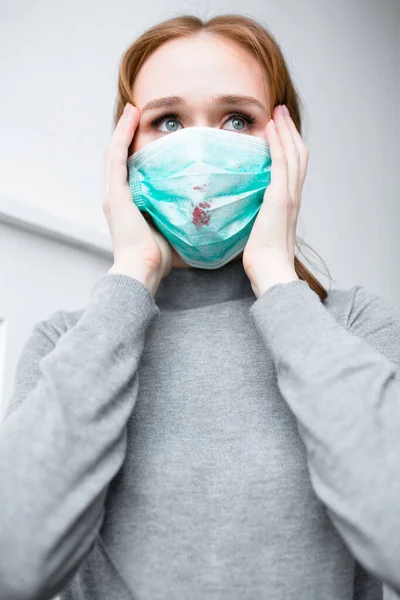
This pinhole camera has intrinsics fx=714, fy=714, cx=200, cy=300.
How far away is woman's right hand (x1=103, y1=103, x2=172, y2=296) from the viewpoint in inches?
42.3

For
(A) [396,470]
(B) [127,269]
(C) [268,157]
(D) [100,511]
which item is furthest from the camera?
(C) [268,157]

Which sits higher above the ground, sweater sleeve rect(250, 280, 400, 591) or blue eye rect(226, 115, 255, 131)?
blue eye rect(226, 115, 255, 131)

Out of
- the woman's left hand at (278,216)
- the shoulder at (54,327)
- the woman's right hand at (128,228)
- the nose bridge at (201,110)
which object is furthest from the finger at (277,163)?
the shoulder at (54,327)

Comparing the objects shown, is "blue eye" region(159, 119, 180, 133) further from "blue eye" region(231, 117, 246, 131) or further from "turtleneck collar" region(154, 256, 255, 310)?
"turtleneck collar" region(154, 256, 255, 310)

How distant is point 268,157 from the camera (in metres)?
1.16

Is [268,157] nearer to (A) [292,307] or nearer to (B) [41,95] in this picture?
(A) [292,307]

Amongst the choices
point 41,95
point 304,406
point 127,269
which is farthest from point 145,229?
point 41,95

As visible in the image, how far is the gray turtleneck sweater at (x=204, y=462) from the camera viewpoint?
2.69 feet

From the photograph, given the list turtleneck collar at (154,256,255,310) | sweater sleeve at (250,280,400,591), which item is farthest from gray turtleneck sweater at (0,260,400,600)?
turtleneck collar at (154,256,255,310)

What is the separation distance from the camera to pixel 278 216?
1.10 meters

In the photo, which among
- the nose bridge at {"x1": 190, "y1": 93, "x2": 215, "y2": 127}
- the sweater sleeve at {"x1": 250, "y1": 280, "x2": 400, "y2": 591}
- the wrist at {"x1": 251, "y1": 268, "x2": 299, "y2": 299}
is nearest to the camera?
the sweater sleeve at {"x1": 250, "y1": 280, "x2": 400, "y2": 591}

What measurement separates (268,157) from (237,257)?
0.17 meters

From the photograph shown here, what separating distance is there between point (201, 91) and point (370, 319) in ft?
1.47

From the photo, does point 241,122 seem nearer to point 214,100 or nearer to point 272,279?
point 214,100
